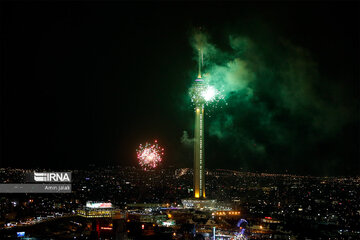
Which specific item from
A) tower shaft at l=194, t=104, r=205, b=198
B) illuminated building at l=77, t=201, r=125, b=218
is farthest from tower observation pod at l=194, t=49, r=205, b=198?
illuminated building at l=77, t=201, r=125, b=218

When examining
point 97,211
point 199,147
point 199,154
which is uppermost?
point 199,147

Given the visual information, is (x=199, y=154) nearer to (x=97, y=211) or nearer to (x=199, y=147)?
(x=199, y=147)

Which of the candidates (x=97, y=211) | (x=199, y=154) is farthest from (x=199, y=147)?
(x=97, y=211)

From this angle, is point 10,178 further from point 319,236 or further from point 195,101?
point 319,236

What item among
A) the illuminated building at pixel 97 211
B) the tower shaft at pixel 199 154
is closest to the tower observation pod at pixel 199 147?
the tower shaft at pixel 199 154

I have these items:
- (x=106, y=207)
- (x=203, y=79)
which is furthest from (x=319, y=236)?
(x=106, y=207)

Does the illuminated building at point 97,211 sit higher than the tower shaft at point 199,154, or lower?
lower

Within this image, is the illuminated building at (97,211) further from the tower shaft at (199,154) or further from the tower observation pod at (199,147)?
the tower observation pod at (199,147)

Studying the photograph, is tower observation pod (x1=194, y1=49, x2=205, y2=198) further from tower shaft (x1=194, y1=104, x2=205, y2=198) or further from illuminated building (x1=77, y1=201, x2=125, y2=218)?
illuminated building (x1=77, y1=201, x2=125, y2=218)
